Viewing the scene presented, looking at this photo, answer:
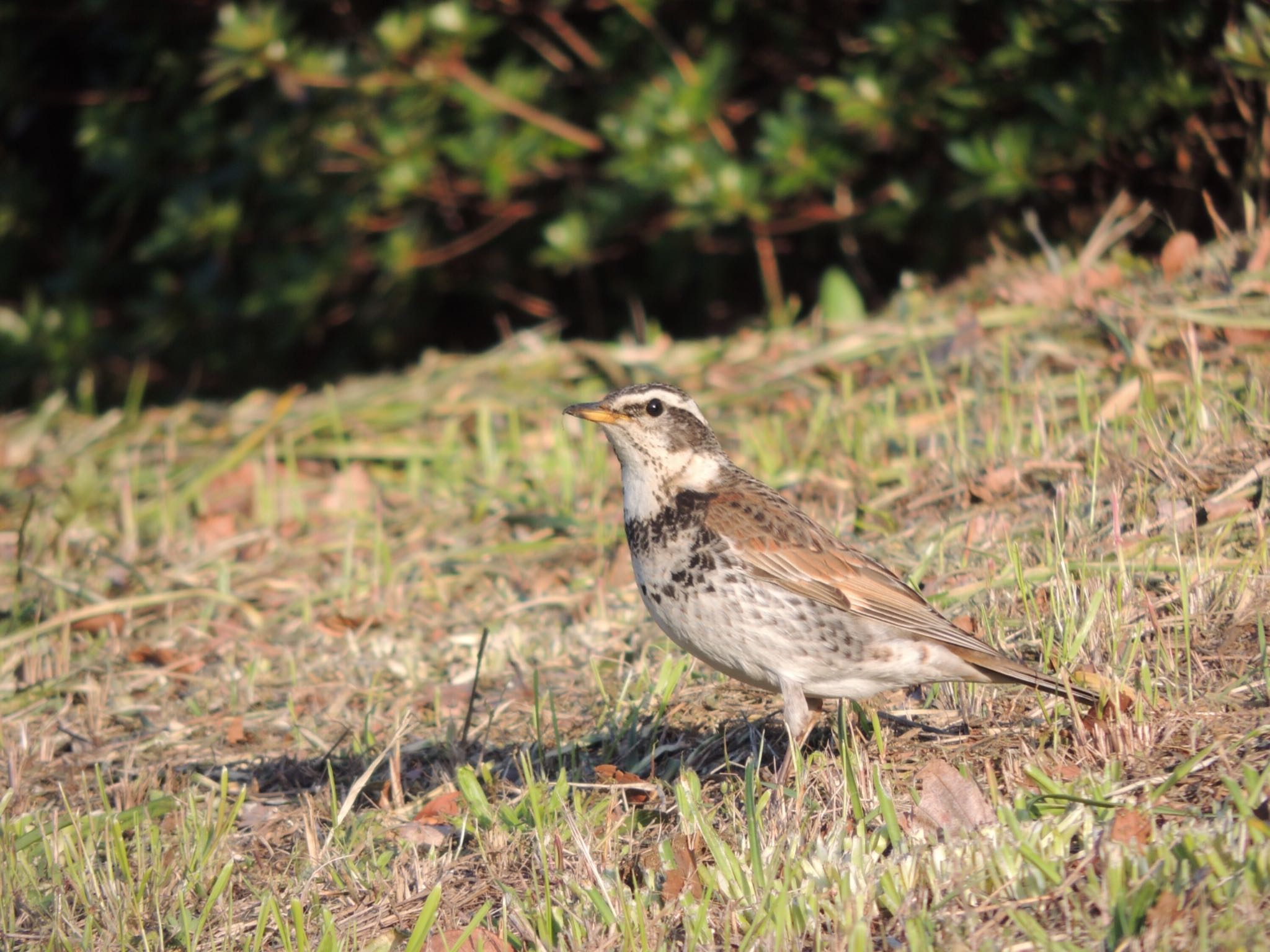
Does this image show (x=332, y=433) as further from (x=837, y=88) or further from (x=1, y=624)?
(x=837, y=88)

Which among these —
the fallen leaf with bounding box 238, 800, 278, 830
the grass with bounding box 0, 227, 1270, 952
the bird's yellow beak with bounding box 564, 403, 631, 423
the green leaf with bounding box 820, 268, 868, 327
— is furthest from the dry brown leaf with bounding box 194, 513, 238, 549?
the green leaf with bounding box 820, 268, 868, 327

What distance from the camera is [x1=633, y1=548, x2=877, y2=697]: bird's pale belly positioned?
4266 millimetres

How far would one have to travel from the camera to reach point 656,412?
4.88 m

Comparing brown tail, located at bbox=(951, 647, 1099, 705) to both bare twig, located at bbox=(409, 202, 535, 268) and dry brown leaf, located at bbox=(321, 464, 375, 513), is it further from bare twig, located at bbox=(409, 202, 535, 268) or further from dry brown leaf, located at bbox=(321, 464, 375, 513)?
bare twig, located at bbox=(409, 202, 535, 268)

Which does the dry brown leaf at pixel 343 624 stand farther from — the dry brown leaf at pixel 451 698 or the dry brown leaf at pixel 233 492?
the dry brown leaf at pixel 233 492

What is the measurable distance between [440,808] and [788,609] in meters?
1.28

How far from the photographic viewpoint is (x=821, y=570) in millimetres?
4480

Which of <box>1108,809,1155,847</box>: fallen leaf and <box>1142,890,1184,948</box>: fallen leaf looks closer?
<box>1142,890,1184,948</box>: fallen leaf

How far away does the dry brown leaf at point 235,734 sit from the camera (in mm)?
5340

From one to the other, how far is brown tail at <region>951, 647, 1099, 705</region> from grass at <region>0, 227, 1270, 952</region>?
8 cm

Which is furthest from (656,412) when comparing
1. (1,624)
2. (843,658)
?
(1,624)

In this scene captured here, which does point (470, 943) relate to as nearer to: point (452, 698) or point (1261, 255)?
point (452, 698)

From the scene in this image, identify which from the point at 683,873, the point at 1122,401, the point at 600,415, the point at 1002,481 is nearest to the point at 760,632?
the point at 683,873

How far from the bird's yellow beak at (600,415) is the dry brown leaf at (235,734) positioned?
1.82m
